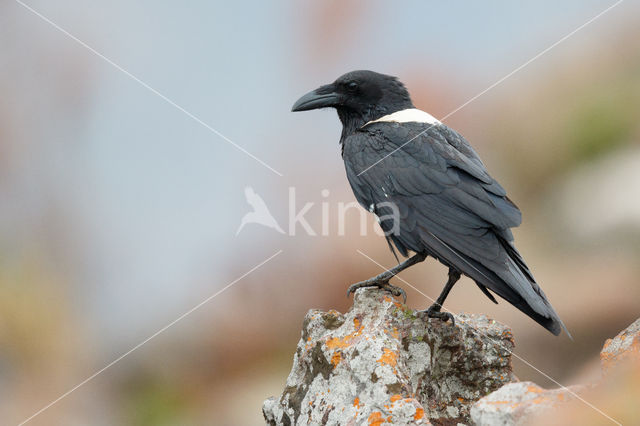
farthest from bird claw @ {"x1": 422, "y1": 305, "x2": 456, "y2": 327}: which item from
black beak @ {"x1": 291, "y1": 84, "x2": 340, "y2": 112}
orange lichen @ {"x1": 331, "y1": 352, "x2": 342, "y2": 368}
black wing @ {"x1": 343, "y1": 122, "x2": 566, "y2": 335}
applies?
black beak @ {"x1": 291, "y1": 84, "x2": 340, "y2": 112}

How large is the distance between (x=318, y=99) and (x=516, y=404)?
3.52 meters

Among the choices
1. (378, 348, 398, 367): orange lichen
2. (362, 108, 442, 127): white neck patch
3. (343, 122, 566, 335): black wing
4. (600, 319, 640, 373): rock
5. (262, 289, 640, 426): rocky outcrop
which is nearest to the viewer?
(262, 289, 640, 426): rocky outcrop

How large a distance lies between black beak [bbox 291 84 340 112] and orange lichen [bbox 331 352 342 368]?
262 centimetres

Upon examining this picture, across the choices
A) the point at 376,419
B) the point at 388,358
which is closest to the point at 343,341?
the point at 388,358

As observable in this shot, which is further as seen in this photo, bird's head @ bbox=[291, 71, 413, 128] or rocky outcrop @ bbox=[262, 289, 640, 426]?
bird's head @ bbox=[291, 71, 413, 128]

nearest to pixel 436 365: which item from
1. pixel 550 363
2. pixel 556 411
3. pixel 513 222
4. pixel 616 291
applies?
pixel 513 222

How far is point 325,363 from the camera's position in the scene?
3936 millimetres

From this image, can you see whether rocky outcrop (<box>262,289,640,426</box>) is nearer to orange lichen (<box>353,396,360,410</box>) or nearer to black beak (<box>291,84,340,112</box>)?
orange lichen (<box>353,396,360,410</box>)

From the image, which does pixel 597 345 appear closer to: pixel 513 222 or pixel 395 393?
pixel 513 222

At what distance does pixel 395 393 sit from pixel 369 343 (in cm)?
38

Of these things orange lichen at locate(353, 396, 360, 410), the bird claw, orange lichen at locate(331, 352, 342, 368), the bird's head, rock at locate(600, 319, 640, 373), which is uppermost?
the bird's head

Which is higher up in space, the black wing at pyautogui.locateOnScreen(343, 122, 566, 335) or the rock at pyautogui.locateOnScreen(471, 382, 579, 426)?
the black wing at pyautogui.locateOnScreen(343, 122, 566, 335)

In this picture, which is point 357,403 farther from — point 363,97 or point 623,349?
point 363,97

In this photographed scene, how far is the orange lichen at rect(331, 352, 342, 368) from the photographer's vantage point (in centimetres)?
385
